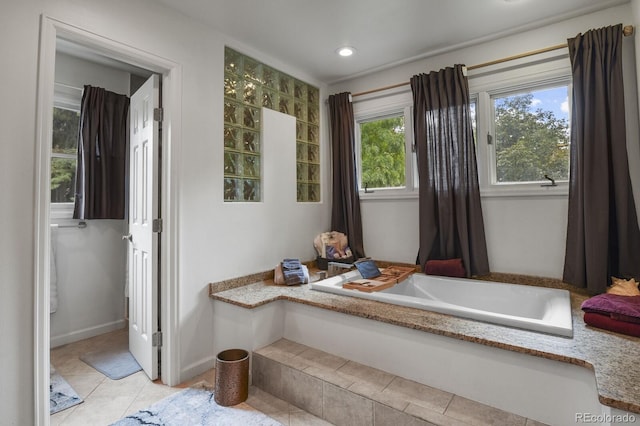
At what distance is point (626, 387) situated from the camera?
1162 mm

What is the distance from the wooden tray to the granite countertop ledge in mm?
162

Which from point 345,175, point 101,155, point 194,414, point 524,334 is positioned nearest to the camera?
point 524,334

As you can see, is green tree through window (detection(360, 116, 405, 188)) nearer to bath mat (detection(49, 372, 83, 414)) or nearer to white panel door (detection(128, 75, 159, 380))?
white panel door (detection(128, 75, 159, 380))

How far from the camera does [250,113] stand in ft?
8.83

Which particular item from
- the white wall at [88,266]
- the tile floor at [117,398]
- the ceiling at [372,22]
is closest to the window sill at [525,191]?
the ceiling at [372,22]

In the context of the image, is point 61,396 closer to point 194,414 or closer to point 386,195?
point 194,414

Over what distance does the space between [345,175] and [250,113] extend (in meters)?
1.10

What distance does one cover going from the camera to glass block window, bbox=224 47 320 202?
2533mm

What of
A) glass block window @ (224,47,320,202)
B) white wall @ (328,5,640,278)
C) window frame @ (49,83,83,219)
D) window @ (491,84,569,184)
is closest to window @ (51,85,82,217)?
window frame @ (49,83,83,219)

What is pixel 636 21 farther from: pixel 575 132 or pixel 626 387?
pixel 626 387

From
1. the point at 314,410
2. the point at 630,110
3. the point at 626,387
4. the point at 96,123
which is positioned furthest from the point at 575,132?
the point at 96,123

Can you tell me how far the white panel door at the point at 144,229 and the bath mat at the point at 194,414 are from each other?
38 cm

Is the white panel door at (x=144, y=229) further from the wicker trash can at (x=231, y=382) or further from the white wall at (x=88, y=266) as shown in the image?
the white wall at (x=88, y=266)

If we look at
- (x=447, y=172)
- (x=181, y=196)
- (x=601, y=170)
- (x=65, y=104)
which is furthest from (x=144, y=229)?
(x=601, y=170)
